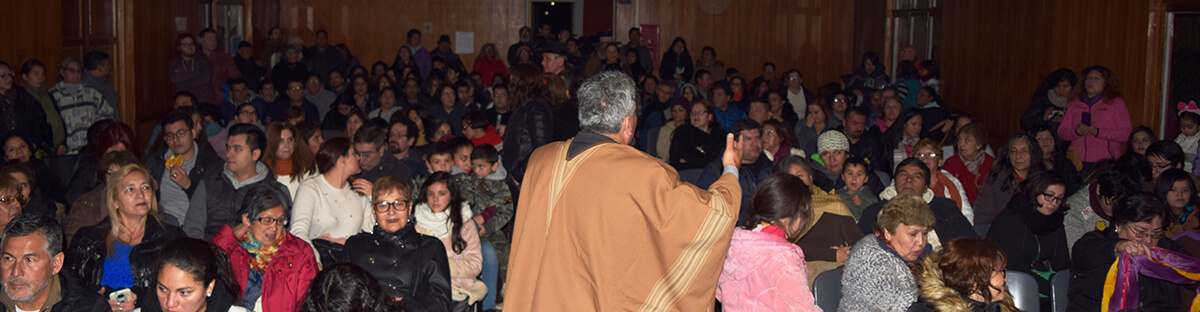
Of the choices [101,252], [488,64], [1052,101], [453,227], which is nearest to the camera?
[101,252]

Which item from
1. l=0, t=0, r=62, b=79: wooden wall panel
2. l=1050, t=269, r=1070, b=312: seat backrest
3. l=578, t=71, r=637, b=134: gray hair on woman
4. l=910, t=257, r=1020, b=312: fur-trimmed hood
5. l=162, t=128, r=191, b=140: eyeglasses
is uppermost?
l=0, t=0, r=62, b=79: wooden wall panel

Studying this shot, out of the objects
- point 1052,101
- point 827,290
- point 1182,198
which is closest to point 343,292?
point 827,290

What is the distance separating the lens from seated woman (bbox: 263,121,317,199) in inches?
205

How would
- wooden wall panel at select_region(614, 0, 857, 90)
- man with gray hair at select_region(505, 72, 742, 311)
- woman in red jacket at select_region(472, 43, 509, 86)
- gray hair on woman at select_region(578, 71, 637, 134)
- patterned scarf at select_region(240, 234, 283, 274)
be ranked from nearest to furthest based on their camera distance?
man with gray hair at select_region(505, 72, 742, 311)
gray hair on woman at select_region(578, 71, 637, 134)
patterned scarf at select_region(240, 234, 283, 274)
woman in red jacket at select_region(472, 43, 509, 86)
wooden wall panel at select_region(614, 0, 857, 90)

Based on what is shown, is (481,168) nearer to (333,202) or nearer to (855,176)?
(333,202)

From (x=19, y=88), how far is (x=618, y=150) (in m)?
5.79

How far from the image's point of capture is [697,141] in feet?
23.3

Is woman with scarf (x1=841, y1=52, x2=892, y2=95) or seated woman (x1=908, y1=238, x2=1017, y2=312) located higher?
woman with scarf (x1=841, y1=52, x2=892, y2=95)

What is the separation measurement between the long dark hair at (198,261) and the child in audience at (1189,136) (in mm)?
6070

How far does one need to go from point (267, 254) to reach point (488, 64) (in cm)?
1009

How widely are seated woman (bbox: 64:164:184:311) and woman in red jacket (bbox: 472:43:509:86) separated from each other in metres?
9.79

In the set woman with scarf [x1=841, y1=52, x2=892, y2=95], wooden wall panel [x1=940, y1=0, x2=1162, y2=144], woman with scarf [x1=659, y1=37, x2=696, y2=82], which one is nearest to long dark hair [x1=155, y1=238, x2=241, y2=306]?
wooden wall panel [x1=940, y1=0, x2=1162, y2=144]

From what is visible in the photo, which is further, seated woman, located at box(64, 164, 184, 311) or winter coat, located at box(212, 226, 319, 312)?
seated woman, located at box(64, 164, 184, 311)

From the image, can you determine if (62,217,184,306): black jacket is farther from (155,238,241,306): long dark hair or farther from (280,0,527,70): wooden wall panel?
(280,0,527,70): wooden wall panel
